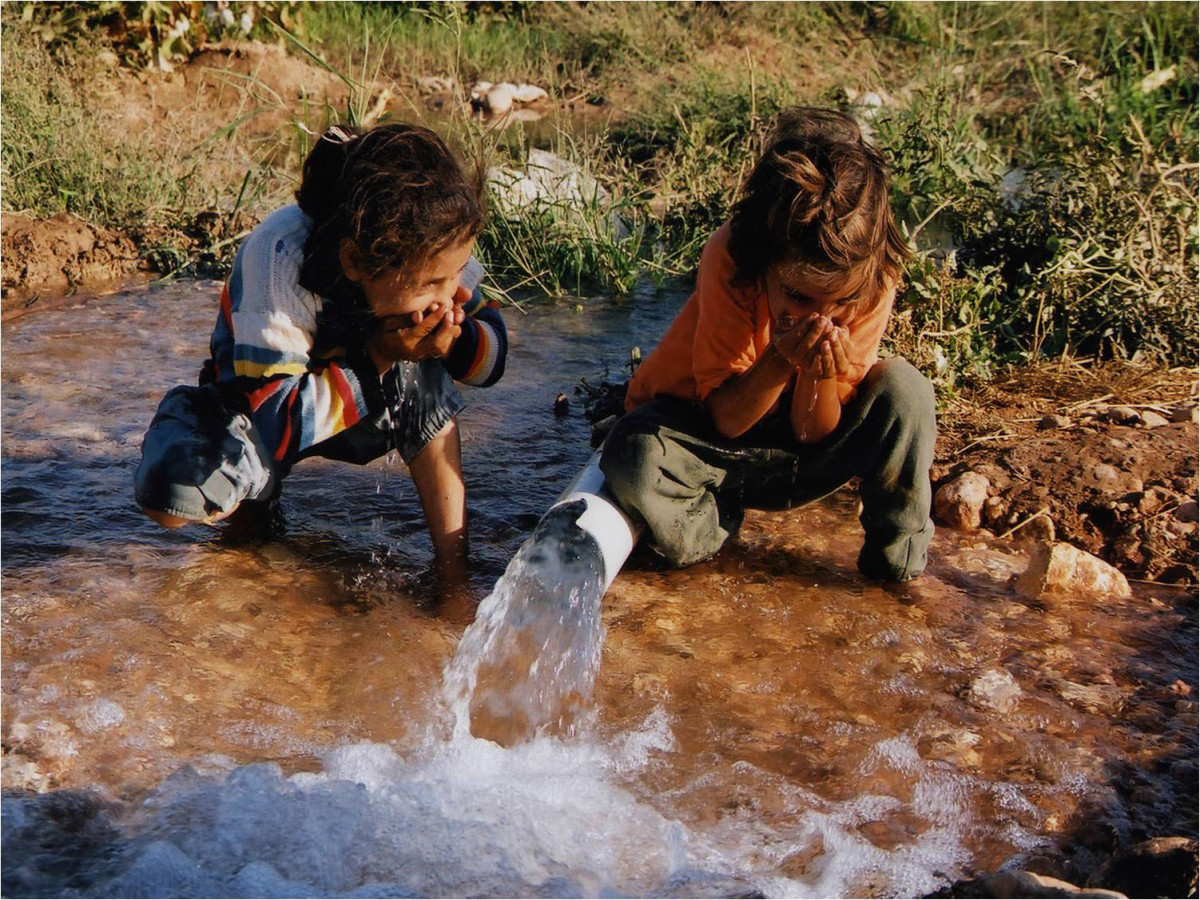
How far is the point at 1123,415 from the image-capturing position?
354 centimetres

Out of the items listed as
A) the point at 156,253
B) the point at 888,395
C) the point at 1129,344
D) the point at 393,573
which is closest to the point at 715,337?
the point at 888,395

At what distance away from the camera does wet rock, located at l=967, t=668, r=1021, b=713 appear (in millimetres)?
2424

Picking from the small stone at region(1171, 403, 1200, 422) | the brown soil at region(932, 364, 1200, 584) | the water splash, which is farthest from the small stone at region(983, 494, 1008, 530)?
the water splash

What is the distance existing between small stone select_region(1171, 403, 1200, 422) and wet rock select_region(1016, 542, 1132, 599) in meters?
0.82

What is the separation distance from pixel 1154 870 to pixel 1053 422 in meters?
1.84

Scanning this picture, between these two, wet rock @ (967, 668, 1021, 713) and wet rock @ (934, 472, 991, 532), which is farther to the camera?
wet rock @ (934, 472, 991, 532)

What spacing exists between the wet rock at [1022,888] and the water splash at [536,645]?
2.58 ft

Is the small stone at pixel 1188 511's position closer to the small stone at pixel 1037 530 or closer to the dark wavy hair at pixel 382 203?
the small stone at pixel 1037 530

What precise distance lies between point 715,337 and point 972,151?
2.62 metres

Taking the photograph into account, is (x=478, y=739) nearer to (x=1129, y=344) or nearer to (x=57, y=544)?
(x=57, y=544)

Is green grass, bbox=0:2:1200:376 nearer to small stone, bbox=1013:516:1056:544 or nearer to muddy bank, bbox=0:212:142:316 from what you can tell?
muddy bank, bbox=0:212:142:316

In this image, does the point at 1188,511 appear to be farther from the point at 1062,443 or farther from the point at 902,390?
the point at 902,390

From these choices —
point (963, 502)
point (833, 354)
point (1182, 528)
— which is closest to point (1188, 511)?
point (1182, 528)

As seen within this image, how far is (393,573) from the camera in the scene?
9.29 ft
